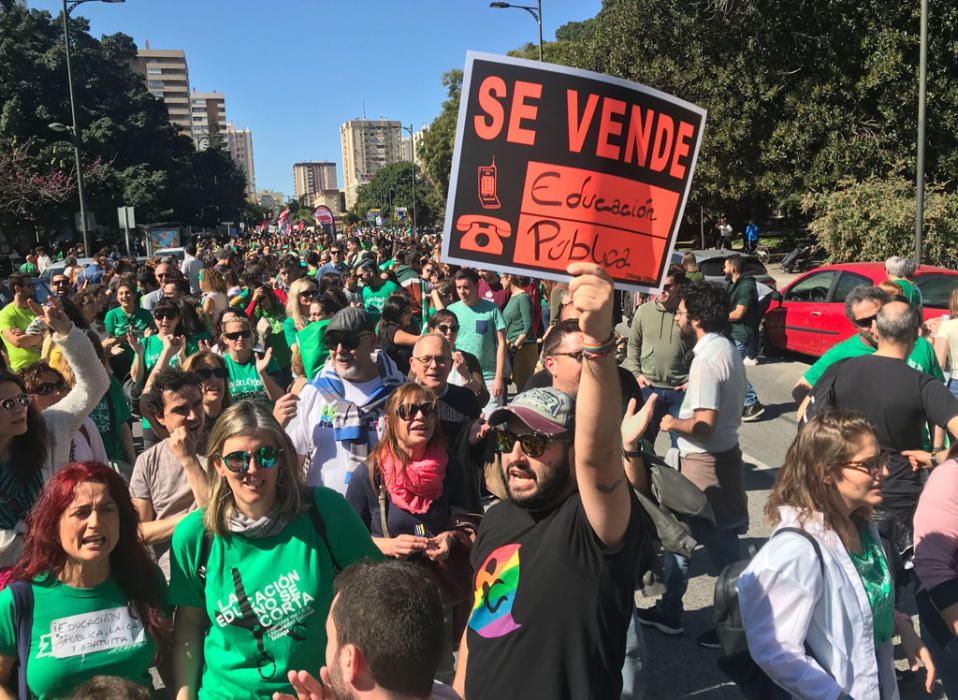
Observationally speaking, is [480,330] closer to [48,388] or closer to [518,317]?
[518,317]

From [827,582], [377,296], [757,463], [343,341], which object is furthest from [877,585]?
[377,296]

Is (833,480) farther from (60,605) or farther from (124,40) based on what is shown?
(124,40)

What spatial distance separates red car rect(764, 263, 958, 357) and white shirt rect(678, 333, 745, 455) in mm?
6277

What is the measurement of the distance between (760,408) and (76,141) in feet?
75.0

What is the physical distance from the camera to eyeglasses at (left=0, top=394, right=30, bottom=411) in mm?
3408

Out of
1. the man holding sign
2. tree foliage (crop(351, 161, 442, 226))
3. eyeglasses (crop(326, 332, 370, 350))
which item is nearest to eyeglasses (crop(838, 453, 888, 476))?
the man holding sign

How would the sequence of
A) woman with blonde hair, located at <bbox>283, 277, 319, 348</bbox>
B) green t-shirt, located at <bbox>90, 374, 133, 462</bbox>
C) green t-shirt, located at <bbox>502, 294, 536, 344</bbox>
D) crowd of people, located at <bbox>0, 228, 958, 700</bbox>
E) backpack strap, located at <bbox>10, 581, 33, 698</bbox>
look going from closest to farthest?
1. crowd of people, located at <bbox>0, 228, 958, 700</bbox>
2. backpack strap, located at <bbox>10, 581, 33, 698</bbox>
3. green t-shirt, located at <bbox>90, 374, 133, 462</bbox>
4. woman with blonde hair, located at <bbox>283, 277, 319, 348</bbox>
5. green t-shirt, located at <bbox>502, 294, 536, 344</bbox>

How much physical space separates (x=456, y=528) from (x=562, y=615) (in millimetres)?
1445

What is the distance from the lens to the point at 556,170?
8.39 ft

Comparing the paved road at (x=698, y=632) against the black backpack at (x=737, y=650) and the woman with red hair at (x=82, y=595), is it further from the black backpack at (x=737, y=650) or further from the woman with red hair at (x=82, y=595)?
the woman with red hair at (x=82, y=595)

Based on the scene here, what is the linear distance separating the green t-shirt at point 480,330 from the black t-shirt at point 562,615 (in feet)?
15.4

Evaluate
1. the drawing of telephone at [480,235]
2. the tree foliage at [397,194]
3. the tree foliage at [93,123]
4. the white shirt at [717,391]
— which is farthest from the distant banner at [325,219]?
the tree foliage at [397,194]

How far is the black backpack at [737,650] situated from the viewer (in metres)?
2.68

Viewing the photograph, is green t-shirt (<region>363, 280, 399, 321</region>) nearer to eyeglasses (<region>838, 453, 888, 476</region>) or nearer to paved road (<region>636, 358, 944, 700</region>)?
paved road (<region>636, 358, 944, 700</region>)
